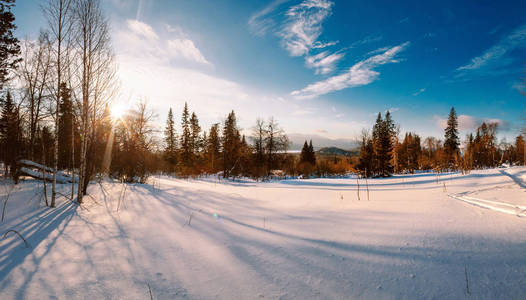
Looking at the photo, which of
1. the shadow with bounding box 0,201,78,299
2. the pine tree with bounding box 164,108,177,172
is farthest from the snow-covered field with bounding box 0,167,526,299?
the pine tree with bounding box 164,108,177,172

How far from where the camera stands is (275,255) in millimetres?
2381

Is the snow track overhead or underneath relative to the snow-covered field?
overhead

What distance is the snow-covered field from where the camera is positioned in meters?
1.70

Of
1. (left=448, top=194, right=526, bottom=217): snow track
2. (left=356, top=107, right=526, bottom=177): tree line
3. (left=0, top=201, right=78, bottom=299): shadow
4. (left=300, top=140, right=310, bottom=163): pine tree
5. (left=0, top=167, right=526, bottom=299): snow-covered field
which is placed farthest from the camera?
(left=300, top=140, right=310, bottom=163): pine tree

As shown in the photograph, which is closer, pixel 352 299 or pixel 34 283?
pixel 352 299

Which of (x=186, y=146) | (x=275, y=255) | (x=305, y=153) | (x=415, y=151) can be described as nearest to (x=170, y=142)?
(x=186, y=146)

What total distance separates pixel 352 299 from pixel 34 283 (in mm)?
2918

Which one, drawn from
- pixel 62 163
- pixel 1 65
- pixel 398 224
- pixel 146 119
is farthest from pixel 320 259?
pixel 146 119

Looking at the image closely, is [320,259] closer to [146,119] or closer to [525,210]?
[525,210]

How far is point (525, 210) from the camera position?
306 centimetres

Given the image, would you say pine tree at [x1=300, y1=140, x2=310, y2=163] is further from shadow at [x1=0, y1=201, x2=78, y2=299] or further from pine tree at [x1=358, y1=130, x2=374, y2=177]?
shadow at [x1=0, y1=201, x2=78, y2=299]

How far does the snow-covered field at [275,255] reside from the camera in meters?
1.70

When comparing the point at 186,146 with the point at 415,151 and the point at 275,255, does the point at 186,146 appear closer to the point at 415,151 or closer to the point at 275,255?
the point at 275,255

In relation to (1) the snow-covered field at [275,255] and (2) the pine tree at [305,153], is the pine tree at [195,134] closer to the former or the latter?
(2) the pine tree at [305,153]
